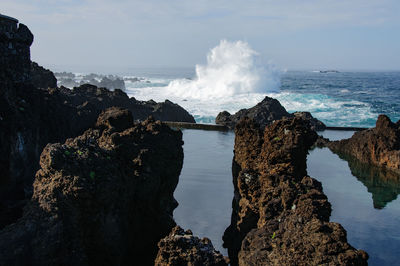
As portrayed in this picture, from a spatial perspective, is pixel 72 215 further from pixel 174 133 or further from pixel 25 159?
pixel 174 133

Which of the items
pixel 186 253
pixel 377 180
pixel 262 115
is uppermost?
pixel 262 115

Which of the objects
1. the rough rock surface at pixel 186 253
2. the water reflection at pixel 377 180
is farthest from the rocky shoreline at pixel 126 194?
the water reflection at pixel 377 180

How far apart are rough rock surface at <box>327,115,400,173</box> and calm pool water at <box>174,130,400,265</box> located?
55 centimetres

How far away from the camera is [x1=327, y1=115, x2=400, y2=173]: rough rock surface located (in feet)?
40.8

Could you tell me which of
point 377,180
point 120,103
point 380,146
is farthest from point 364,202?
point 120,103

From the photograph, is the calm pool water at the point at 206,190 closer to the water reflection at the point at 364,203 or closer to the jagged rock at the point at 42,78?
the water reflection at the point at 364,203

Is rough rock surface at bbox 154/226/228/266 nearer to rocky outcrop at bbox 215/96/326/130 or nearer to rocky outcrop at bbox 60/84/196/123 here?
rocky outcrop at bbox 60/84/196/123

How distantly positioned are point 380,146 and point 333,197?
4.58m

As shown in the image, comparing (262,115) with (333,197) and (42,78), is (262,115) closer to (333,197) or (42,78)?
(42,78)

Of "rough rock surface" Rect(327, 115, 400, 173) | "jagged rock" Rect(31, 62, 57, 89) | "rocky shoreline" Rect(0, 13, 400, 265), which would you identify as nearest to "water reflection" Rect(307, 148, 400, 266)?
"rough rock surface" Rect(327, 115, 400, 173)

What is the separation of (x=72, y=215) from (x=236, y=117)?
666 inches

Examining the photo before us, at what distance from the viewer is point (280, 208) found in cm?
513

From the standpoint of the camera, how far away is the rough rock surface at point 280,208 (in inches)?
151

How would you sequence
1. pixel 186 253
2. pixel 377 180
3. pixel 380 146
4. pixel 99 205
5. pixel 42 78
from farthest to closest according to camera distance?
pixel 42 78 < pixel 380 146 < pixel 377 180 < pixel 99 205 < pixel 186 253
